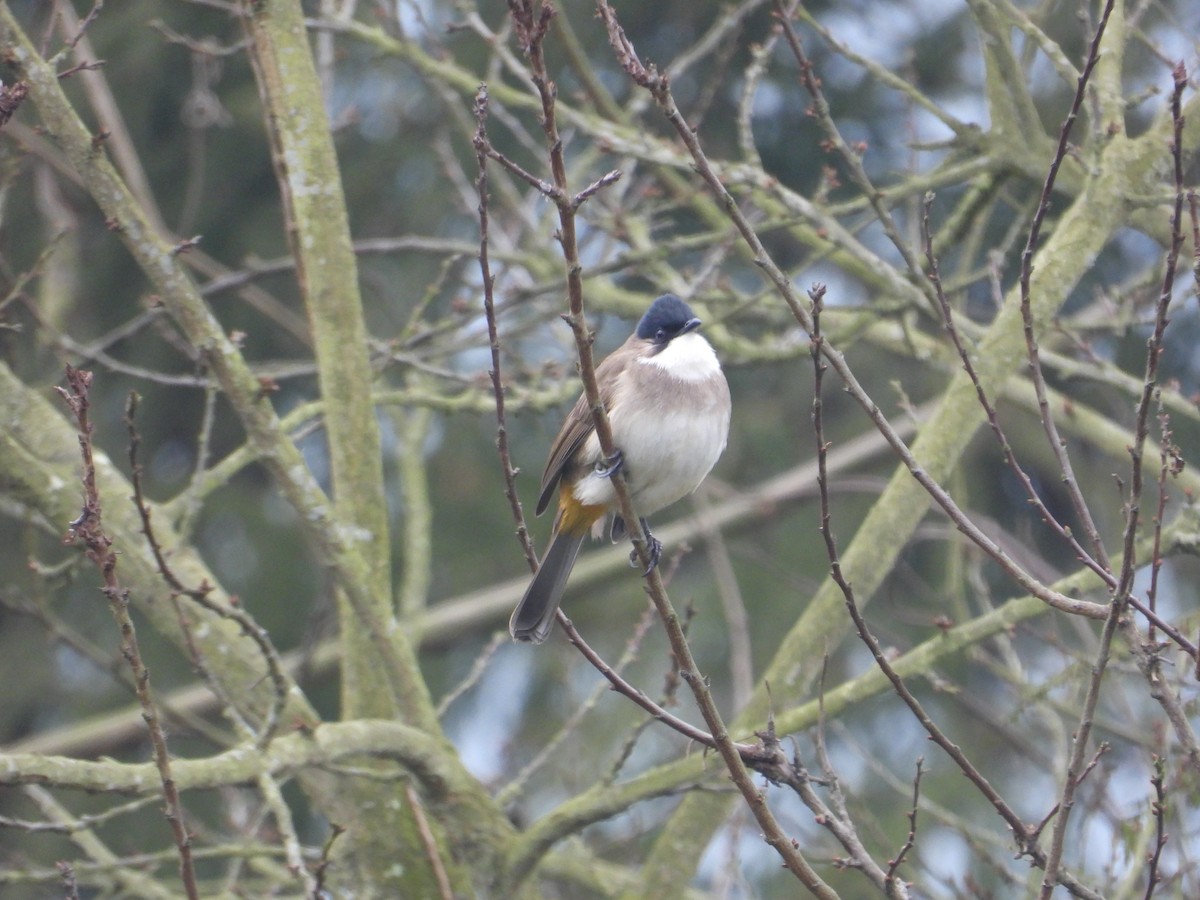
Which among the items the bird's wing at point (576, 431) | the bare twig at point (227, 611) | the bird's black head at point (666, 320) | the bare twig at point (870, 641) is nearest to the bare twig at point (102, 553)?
the bare twig at point (227, 611)

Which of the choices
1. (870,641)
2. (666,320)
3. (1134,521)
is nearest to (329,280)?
(666,320)

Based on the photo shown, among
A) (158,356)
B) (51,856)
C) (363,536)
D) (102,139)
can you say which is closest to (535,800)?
(51,856)

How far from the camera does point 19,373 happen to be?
23.1ft

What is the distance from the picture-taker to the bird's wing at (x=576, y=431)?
4.08m

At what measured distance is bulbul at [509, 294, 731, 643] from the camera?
3.93m

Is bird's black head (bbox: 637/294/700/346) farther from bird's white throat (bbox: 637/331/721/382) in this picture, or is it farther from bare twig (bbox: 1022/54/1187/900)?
bare twig (bbox: 1022/54/1187/900)

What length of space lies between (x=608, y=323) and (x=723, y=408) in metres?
6.18

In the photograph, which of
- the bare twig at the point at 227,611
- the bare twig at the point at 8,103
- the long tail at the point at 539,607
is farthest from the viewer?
the long tail at the point at 539,607

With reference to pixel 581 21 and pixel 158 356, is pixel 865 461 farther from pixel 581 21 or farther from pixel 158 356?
pixel 158 356

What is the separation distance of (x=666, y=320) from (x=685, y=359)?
0.50ft

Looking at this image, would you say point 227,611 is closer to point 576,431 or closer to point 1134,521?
point 576,431

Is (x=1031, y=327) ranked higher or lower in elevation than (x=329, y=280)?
lower

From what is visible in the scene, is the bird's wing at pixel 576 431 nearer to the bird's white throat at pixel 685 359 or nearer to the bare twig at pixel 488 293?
the bird's white throat at pixel 685 359

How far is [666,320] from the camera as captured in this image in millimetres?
4227
